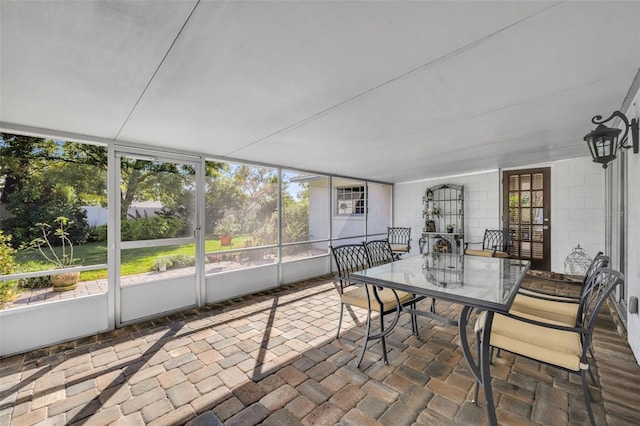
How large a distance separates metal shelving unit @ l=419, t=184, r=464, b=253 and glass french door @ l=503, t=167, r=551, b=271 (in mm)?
911

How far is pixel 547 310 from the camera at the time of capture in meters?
2.23

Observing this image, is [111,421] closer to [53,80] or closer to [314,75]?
[53,80]

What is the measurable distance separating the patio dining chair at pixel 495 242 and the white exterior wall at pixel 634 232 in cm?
286

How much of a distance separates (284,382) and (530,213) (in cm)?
576

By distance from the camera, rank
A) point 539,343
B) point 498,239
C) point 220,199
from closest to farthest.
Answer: point 539,343
point 220,199
point 498,239

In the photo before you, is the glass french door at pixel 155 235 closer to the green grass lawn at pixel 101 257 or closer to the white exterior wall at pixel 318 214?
the green grass lawn at pixel 101 257

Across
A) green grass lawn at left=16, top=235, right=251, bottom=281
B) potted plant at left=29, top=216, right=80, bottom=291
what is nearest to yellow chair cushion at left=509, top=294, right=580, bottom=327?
green grass lawn at left=16, top=235, right=251, bottom=281

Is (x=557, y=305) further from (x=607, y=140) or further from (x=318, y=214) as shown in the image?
(x=318, y=214)

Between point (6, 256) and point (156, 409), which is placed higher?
point (6, 256)

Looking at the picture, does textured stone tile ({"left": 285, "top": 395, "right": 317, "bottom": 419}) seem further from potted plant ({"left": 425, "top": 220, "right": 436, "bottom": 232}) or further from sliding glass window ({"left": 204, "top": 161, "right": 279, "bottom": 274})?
potted plant ({"left": 425, "top": 220, "right": 436, "bottom": 232})

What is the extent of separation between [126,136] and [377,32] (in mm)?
2857

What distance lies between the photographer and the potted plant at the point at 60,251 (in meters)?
2.76

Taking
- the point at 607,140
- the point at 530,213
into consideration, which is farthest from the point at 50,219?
the point at 530,213

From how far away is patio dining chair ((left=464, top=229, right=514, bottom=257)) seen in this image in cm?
532
